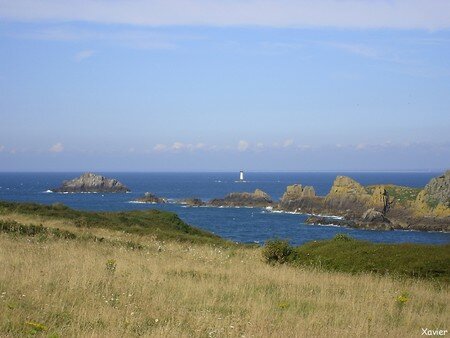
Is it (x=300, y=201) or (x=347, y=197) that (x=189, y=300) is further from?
(x=300, y=201)

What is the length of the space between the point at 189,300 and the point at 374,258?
13030mm

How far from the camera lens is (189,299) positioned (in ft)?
39.8

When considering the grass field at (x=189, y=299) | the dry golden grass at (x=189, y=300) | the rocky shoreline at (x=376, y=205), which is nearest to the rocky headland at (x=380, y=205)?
the rocky shoreline at (x=376, y=205)

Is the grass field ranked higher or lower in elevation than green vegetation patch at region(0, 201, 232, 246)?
higher

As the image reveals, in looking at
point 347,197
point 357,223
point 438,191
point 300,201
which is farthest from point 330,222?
point 300,201

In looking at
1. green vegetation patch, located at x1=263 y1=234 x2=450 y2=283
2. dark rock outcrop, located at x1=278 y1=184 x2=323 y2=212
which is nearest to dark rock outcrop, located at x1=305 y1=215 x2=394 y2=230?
dark rock outcrop, located at x1=278 y1=184 x2=323 y2=212

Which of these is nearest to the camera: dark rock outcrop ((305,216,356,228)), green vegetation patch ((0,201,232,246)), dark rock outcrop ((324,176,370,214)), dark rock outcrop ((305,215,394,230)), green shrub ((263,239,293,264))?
green shrub ((263,239,293,264))

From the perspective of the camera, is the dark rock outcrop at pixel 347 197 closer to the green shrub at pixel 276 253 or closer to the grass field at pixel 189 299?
the green shrub at pixel 276 253

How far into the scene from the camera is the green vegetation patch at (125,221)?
3744 cm

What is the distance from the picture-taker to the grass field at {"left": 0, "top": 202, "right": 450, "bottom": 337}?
31.0 ft

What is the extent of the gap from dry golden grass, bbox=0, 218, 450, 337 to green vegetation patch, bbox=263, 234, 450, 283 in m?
3.67

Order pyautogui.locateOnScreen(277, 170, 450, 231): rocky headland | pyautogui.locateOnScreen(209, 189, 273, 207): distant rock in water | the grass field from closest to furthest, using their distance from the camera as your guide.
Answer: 1. the grass field
2. pyautogui.locateOnScreen(277, 170, 450, 231): rocky headland
3. pyautogui.locateOnScreen(209, 189, 273, 207): distant rock in water

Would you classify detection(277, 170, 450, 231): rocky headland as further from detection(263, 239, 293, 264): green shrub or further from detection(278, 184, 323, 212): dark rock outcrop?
detection(263, 239, 293, 264): green shrub

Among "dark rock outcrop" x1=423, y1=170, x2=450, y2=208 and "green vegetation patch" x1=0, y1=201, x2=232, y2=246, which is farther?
"dark rock outcrop" x1=423, y1=170, x2=450, y2=208
